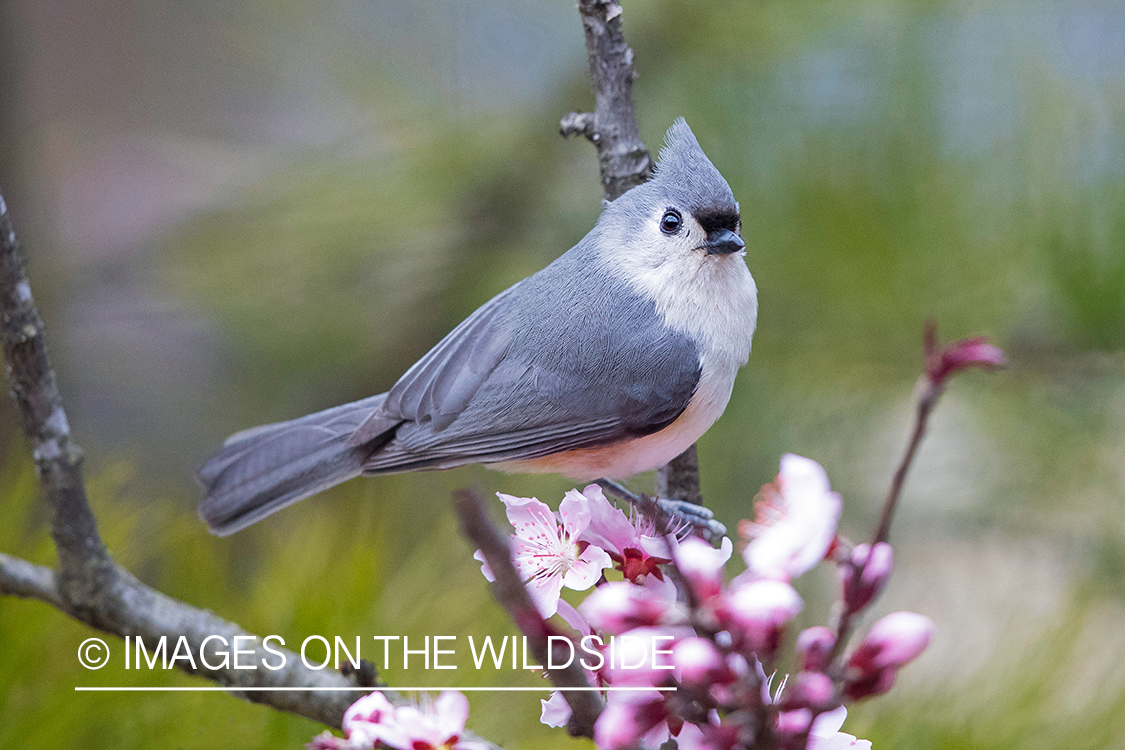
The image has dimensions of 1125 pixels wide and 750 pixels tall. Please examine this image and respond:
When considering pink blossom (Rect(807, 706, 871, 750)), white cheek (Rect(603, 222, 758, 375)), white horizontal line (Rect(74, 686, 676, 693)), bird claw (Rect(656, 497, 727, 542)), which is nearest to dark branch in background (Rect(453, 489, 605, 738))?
white horizontal line (Rect(74, 686, 676, 693))

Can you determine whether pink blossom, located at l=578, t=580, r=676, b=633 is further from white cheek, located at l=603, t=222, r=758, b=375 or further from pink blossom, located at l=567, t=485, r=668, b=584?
white cheek, located at l=603, t=222, r=758, b=375

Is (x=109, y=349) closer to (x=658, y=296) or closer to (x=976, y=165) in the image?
(x=658, y=296)

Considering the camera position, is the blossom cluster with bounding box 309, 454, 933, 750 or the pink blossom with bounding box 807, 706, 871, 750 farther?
the pink blossom with bounding box 807, 706, 871, 750

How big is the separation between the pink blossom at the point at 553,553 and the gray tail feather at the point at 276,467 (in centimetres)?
25

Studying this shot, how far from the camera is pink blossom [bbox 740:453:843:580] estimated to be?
1.02 feet

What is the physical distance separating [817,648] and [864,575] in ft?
0.11

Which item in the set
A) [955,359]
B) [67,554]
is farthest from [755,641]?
[67,554]

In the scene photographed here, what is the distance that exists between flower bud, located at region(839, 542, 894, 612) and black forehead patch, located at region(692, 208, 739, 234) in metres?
0.31

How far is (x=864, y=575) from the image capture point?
30 cm

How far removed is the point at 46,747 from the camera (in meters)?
0.67

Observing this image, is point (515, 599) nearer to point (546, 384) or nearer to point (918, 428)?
point (918, 428)

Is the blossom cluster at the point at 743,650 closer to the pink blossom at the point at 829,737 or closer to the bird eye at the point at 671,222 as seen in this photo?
the pink blossom at the point at 829,737

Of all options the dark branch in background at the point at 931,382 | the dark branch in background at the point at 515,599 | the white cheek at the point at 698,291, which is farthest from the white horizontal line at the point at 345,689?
the white cheek at the point at 698,291

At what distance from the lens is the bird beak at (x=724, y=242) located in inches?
23.0
